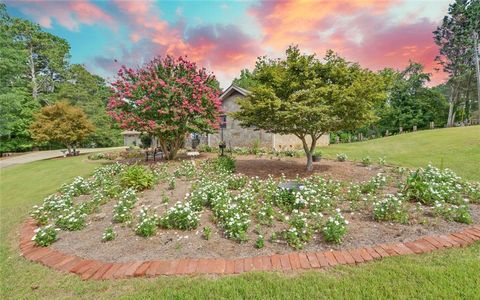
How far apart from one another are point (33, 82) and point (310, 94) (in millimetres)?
41269

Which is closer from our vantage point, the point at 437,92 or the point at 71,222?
the point at 71,222

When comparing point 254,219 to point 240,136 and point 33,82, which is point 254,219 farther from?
point 33,82

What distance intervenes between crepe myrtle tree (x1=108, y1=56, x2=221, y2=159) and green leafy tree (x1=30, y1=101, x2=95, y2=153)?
9.95 metres

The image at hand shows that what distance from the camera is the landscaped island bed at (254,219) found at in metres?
3.65

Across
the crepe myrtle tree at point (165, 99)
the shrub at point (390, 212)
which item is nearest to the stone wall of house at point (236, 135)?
the crepe myrtle tree at point (165, 99)

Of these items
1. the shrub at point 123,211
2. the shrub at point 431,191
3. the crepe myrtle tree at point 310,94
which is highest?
the crepe myrtle tree at point 310,94

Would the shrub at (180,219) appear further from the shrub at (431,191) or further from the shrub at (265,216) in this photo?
the shrub at (431,191)

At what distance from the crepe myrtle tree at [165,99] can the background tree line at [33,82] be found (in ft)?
60.5

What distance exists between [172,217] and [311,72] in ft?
20.7

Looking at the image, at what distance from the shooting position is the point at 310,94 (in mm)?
7305

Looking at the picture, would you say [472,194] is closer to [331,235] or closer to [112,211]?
[331,235]

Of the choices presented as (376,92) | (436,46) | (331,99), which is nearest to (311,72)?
(331,99)

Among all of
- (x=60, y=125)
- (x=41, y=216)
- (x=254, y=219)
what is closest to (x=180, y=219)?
(x=254, y=219)

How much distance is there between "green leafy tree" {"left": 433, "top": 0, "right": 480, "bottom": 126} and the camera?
95.9 ft
